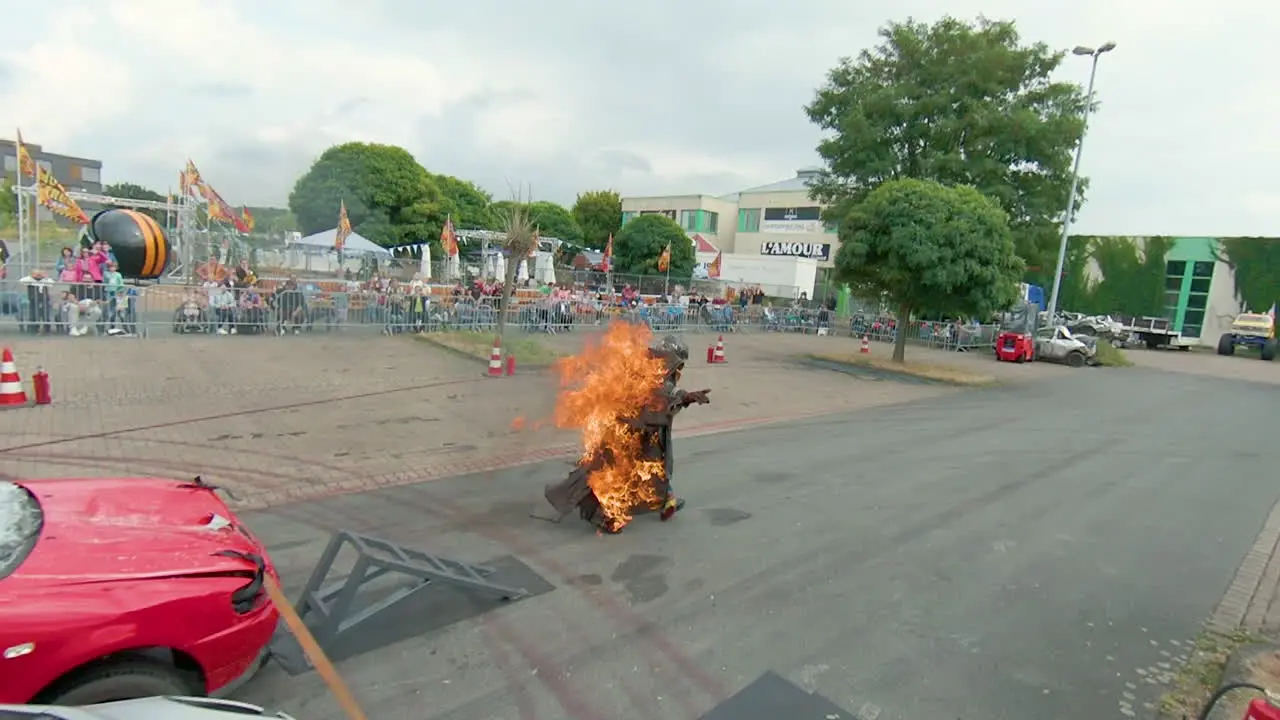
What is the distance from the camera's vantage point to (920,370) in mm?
18922

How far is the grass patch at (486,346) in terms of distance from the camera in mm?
14398

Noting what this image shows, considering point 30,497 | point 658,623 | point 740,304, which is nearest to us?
point 30,497

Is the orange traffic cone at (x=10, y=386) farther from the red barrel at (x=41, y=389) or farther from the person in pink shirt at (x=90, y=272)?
the person in pink shirt at (x=90, y=272)

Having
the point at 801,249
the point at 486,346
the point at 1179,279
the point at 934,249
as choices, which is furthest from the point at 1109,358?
the point at 801,249

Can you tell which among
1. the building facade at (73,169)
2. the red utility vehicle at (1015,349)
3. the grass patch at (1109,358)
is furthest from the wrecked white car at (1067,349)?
the building facade at (73,169)

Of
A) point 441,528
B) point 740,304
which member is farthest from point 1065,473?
point 740,304

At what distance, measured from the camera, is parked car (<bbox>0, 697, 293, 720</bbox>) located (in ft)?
6.27

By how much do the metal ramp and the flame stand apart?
56.7 inches

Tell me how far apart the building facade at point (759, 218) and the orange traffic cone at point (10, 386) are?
139 feet

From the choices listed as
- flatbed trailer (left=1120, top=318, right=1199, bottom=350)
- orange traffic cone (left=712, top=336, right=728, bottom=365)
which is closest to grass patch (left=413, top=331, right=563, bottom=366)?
orange traffic cone (left=712, top=336, right=728, bottom=365)

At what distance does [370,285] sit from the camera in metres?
18.7

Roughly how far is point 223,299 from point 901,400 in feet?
49.4

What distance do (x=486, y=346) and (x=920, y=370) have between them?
39.4ft

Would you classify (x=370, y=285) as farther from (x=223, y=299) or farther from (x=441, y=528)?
(x=441, y=528)
